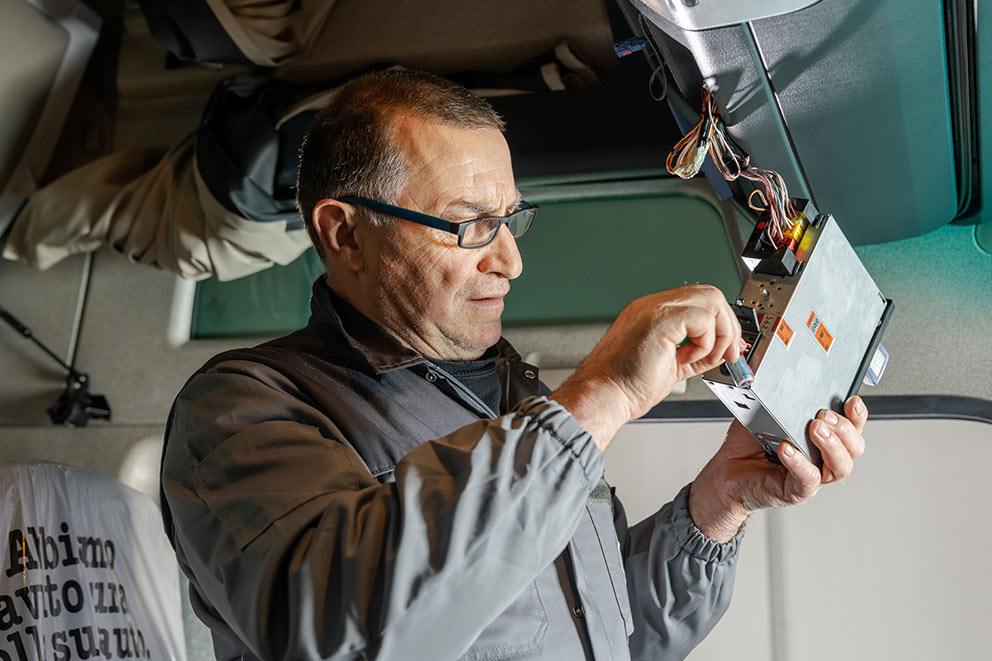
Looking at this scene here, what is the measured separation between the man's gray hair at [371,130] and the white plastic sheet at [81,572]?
1.10m

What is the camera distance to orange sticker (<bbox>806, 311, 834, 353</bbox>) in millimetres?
945

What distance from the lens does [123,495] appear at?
2059 millimetres

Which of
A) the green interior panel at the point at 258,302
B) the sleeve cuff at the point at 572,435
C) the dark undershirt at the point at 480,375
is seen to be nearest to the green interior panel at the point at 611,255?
the green interior panel at the point at 258,302

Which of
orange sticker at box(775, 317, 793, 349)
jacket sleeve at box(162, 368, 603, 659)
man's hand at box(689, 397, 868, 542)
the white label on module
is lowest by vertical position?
man's hand at box(689, 397, 868, 542)

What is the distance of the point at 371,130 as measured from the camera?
1105 millimetres

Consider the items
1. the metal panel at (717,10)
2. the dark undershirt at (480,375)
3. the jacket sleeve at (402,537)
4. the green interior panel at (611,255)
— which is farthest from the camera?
the green interior panel at (611,255)

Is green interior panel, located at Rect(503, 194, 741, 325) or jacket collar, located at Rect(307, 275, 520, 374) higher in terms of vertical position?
jacket collar, located at Rect(307, 275, 520, 374)

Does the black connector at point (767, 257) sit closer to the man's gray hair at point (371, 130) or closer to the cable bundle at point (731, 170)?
the cable bundle at point (731, 170)

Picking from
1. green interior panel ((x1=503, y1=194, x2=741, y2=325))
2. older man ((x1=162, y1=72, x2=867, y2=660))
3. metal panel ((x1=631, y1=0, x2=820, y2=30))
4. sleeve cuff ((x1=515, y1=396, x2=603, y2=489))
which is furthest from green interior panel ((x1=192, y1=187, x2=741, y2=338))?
sleeve cuff ((x1=515, y1=396, x2=603, y2=489))

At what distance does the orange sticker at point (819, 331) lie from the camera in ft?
3.10

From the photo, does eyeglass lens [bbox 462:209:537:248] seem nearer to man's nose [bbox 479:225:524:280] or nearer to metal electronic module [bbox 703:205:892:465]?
man's nose [bbox 479:225:524:280]

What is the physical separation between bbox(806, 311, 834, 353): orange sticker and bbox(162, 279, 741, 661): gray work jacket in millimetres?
316

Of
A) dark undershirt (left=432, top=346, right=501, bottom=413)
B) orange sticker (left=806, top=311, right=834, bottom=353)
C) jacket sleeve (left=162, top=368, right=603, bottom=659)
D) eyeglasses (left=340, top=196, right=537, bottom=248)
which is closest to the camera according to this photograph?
jacket sleeve (left=162, top=368, right=603, bottom=659)

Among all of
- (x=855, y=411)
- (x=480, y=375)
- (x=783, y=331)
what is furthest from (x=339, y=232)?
(x=855, y=411)
